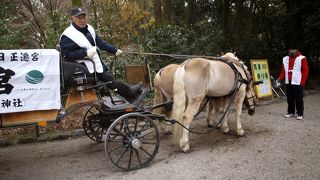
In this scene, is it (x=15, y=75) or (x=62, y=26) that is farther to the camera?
(x=62, y=26)

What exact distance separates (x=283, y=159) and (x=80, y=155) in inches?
134

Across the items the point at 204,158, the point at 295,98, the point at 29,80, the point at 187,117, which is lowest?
the point at 204,158

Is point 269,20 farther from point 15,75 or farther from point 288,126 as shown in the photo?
point 15,75

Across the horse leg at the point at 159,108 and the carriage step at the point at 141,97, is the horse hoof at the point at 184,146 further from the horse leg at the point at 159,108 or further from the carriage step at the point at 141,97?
the carriage step at the point at 141,97

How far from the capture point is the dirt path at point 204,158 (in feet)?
15.9

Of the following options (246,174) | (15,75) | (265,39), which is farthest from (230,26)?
(15,75)

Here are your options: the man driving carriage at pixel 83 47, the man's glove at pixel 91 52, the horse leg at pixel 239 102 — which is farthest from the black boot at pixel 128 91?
the horse leg at pixel 239 102

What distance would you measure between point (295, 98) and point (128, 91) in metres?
4.74

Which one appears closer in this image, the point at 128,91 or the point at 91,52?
the point at 91,52

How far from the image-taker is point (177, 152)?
19.2ft

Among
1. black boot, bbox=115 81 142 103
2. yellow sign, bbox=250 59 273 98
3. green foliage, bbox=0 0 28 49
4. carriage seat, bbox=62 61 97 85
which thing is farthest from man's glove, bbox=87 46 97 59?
yellow sign, bbox=250 59 273 98

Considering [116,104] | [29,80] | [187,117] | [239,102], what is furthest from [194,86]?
[29,80]

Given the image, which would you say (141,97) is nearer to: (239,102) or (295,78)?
(239,102)

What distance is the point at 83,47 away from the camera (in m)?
4.99
